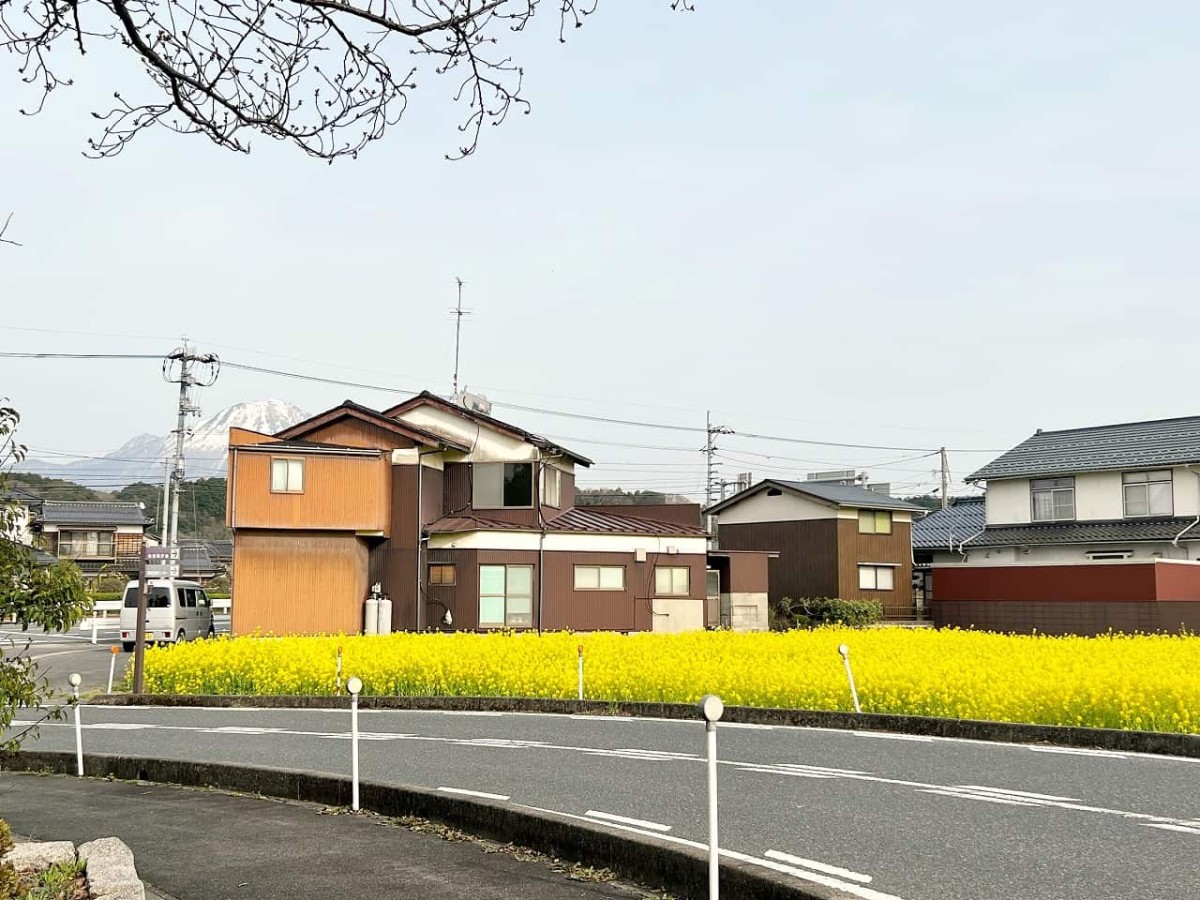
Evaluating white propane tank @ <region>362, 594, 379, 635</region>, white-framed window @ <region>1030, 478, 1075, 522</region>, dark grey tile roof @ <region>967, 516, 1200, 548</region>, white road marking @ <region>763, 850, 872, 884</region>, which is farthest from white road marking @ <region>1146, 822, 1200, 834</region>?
white-framed window @ <region>1030, 478, 1075, 522</region>

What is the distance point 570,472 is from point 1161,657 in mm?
23474

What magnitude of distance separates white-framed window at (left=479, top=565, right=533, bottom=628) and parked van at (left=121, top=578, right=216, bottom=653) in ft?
30.1

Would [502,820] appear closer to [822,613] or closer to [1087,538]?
[1087,538]

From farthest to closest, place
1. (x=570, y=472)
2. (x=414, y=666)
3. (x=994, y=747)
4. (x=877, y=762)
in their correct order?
(x=570, y=472) → (x=414, y=666) → (x=994, y=747) → (x=877, y=762)

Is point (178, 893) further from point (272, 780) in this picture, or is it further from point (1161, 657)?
point (1161, 657)

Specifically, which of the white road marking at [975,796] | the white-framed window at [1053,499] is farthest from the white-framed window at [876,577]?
the white road marking at [975,796]

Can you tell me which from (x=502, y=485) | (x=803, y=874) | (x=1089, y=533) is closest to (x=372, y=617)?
(x=502, y=485)

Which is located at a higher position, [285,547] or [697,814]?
[285,547]

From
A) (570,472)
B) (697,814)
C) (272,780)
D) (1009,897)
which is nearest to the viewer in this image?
(1009,897)

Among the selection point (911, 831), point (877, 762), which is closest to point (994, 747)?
point (877, 762)

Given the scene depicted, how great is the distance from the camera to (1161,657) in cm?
1869

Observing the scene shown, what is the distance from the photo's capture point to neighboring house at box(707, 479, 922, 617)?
44312mm

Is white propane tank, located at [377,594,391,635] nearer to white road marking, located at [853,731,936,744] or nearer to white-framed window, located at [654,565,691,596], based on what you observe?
white-framed window, located at [654,565,691,596]

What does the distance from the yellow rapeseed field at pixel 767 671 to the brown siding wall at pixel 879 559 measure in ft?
54.8
